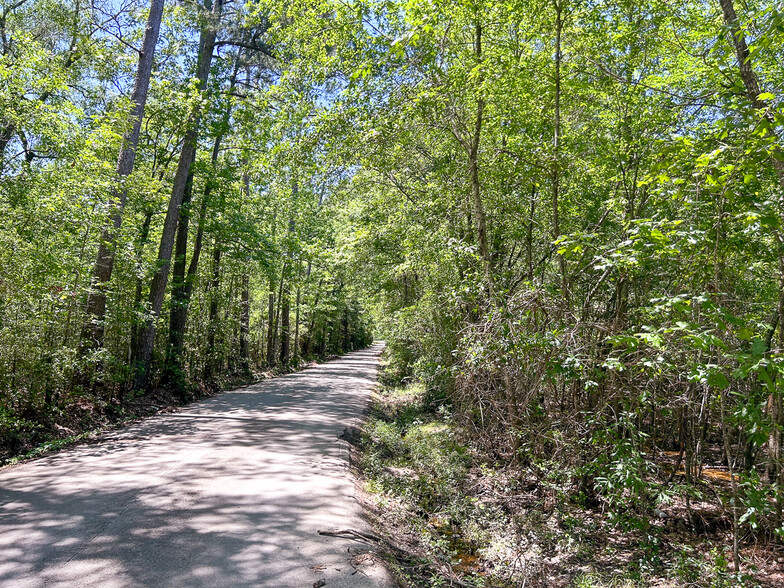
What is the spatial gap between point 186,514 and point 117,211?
706cm

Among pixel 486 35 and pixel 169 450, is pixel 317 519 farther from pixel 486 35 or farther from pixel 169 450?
pixel 486 35

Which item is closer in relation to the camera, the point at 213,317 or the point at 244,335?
the point at 213,317

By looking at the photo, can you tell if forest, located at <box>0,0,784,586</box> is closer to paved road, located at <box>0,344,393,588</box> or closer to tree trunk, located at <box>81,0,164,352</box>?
tree trunk, located at <box>81,0,164,352</box>

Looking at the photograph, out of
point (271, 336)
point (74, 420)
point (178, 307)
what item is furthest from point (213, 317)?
point (74, 420)

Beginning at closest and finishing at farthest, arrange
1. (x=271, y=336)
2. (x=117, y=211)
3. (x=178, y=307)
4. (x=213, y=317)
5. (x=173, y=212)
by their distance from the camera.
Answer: (x=117, y=211) < (x=173, y=212) < (x=178, y=307) < (x=213, y=317) < (x=271, y=336)

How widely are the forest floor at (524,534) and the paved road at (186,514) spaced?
684mm

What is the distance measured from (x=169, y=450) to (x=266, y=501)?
117 inches

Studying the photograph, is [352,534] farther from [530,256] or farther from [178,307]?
[178,307]

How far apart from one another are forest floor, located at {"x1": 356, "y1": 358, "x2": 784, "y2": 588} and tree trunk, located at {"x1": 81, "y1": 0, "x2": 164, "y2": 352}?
5.97 metres

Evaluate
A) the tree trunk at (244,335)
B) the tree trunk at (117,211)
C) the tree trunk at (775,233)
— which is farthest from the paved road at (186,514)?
the tree trunk at (244,335)

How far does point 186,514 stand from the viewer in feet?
16.5

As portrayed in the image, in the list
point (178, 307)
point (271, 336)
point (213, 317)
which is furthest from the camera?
point (271, 336)

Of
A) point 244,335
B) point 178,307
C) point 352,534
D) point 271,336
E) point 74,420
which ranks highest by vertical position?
point 178,307

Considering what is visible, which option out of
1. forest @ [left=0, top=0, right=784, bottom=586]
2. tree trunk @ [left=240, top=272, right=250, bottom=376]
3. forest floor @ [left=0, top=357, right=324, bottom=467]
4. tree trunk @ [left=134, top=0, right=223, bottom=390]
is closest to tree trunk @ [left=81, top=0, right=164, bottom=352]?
forest @ [left=0, top=0, right=784, bottom=586]
